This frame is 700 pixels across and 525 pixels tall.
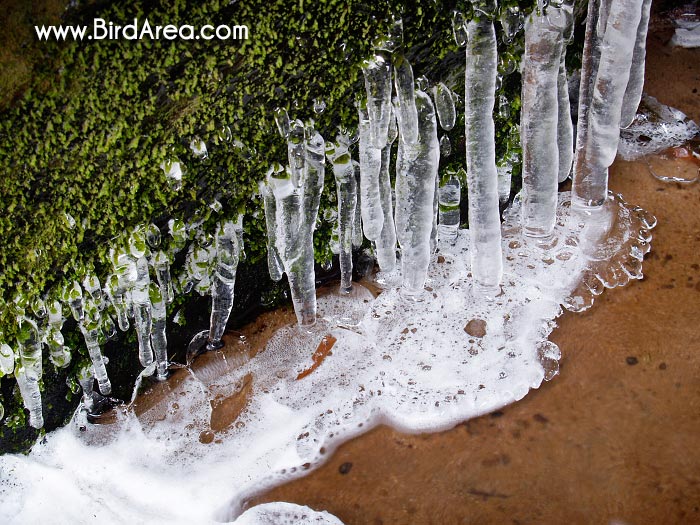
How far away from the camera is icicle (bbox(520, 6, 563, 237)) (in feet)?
7.17

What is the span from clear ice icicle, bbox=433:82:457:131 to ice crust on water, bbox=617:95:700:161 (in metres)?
1.06

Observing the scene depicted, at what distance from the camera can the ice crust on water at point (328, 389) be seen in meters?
2.30

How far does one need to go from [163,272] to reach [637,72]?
5.76 ft

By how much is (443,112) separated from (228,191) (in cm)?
74

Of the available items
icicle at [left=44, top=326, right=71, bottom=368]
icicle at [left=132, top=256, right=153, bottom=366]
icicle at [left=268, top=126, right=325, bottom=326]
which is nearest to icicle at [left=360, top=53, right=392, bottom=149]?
icicle at [left=268, top=126, right=325, bottom=326]

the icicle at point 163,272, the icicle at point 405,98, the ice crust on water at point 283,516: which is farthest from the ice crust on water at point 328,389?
the icicle at point 405,98

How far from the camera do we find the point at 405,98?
2100 millimetres

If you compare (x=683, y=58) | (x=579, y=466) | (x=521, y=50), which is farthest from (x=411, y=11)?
(x=683, y=58)

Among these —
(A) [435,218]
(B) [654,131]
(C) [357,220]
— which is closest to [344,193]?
(C) [357,220]

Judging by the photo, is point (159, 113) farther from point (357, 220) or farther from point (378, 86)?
point (357, 220)

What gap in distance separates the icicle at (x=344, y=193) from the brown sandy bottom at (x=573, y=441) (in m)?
0.49

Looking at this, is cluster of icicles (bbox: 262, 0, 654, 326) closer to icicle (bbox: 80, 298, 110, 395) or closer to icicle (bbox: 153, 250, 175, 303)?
icicle (bbox: 153, 250, 175, 303)

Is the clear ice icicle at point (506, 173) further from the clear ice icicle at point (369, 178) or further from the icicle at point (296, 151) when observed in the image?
the icicle at point (296, 151)

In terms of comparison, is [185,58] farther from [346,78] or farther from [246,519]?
[246,519]
